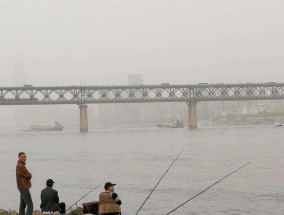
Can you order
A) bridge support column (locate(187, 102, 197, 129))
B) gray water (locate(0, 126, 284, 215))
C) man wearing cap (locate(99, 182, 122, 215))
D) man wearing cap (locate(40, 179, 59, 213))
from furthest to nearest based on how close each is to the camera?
bridge support column (locate(187, 102, 197, 129))
gray water (locate(0, 126, 284, 215))
man wearing cap (locate(40, 179, 59, 213))
man wearing cap (locate(99, 182, 122, 215))

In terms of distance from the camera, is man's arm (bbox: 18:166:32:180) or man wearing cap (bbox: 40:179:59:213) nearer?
man's arm (bbox: 18:166:32:180)

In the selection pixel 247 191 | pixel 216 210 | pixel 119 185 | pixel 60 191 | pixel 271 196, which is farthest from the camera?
pixel 119 185

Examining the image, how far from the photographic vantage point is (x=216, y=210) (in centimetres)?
2888

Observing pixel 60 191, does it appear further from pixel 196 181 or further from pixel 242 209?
pixel 242 209

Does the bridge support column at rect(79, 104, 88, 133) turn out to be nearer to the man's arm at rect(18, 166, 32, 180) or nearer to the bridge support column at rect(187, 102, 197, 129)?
the bridge support column at rect(187, 102, 197, 129)

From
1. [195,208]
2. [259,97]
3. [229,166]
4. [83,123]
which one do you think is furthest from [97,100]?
[195,208]

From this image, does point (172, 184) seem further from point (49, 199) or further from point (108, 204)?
point (108, 204)

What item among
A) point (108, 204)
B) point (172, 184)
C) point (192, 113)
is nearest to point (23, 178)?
point (108, 204)

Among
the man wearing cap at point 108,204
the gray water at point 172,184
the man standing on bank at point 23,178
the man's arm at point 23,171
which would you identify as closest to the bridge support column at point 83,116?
the gray water at point 172,184

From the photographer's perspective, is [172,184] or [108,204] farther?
[172,184]

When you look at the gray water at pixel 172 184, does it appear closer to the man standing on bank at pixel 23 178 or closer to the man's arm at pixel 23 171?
the man standing on bank at pixel 23 178

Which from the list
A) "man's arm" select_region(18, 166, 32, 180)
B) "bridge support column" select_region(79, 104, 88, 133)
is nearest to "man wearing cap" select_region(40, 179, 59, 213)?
"man's arm" select_region(18, 166, 32, 180)

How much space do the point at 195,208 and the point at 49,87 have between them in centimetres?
15199

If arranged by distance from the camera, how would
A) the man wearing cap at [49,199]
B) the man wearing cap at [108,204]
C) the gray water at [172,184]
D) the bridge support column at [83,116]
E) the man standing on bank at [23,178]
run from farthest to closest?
the bridge support column at [83,116] → the gray water at [172,184] → the man wearing cap at [49,199] → the man standing on bank at [23,178] → the man wearing cap at [108,204]
